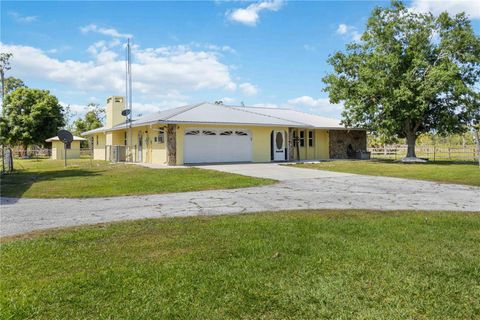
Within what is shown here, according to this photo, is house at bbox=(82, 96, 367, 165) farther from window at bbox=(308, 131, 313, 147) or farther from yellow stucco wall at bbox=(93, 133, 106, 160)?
yellow stucco wall at bbox=(93, 133, 106, 160)

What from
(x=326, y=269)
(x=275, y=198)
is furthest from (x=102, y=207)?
(x=326, y=269)

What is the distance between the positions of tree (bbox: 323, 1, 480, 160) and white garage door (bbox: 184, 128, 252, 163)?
8.20 metres

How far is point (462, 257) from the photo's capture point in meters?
4.37

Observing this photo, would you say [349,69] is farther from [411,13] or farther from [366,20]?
[411,13]

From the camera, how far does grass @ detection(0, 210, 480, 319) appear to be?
10.4 ft

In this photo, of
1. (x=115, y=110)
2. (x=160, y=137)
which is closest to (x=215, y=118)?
(x=160, y=137)

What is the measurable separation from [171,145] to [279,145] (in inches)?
314

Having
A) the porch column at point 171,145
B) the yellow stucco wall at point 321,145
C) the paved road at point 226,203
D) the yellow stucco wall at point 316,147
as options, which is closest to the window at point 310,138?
the yellow stucco wall at point 316,147

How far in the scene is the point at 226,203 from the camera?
8.50 meters

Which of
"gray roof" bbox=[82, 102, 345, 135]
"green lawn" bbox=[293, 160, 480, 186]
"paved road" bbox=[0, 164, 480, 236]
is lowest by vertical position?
"paved road" bbox=[0, 164, 480, 236]

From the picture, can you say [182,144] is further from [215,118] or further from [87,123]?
[87,123]

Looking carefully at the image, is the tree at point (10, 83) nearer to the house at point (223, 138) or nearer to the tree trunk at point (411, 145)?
the house at point (223, 138)

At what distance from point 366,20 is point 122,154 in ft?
66.6

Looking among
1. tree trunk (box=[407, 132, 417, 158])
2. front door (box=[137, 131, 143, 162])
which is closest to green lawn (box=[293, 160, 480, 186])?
tree trunk (box=[407, 132, 417, 158])
